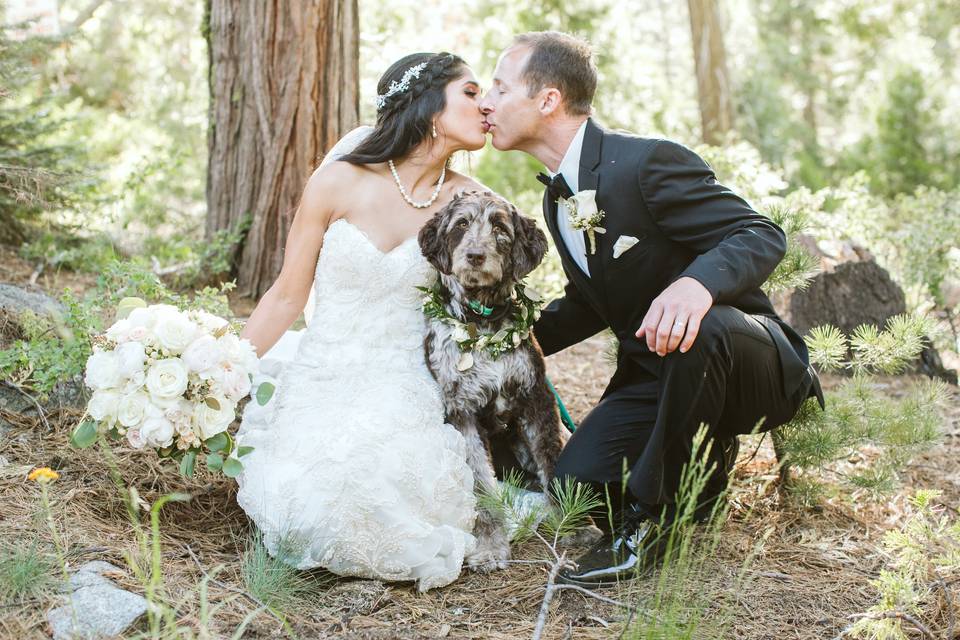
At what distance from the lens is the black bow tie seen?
12.3ft

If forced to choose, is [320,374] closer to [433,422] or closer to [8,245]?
[433,422]

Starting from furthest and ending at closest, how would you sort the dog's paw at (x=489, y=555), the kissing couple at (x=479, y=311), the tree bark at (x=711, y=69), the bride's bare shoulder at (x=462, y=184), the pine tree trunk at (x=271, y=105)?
the tree bark at (x=711, y=69) → the pine tree trunk at (x=271, y=105) → the bride's bare shoulder at (x=462, y=184) → the dog's paw at (x=489, y=555) → the kissing couple at (x=479, y=311)

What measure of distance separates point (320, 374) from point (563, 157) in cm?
150

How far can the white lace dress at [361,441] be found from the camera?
3.10m

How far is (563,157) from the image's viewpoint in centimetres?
391

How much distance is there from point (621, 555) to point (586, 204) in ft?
4.76

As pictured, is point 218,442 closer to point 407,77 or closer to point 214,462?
point 214,462

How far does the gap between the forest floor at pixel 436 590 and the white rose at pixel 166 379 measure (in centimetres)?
54

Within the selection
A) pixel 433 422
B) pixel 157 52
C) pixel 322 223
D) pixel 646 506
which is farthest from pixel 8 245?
pixel 157 52

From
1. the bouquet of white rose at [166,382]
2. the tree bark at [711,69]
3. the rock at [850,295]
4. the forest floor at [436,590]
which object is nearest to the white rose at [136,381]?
the bouquet of white rose at [166,382]

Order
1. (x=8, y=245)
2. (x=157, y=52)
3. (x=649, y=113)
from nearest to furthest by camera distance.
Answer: (x=8, y=245), (x=649, y=113), (x=157, y=52)

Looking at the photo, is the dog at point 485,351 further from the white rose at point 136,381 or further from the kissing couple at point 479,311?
the white rose at point 136,381

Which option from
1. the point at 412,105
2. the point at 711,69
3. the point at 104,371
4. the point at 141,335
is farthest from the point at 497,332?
the point at 711,69

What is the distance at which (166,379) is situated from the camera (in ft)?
9.64
